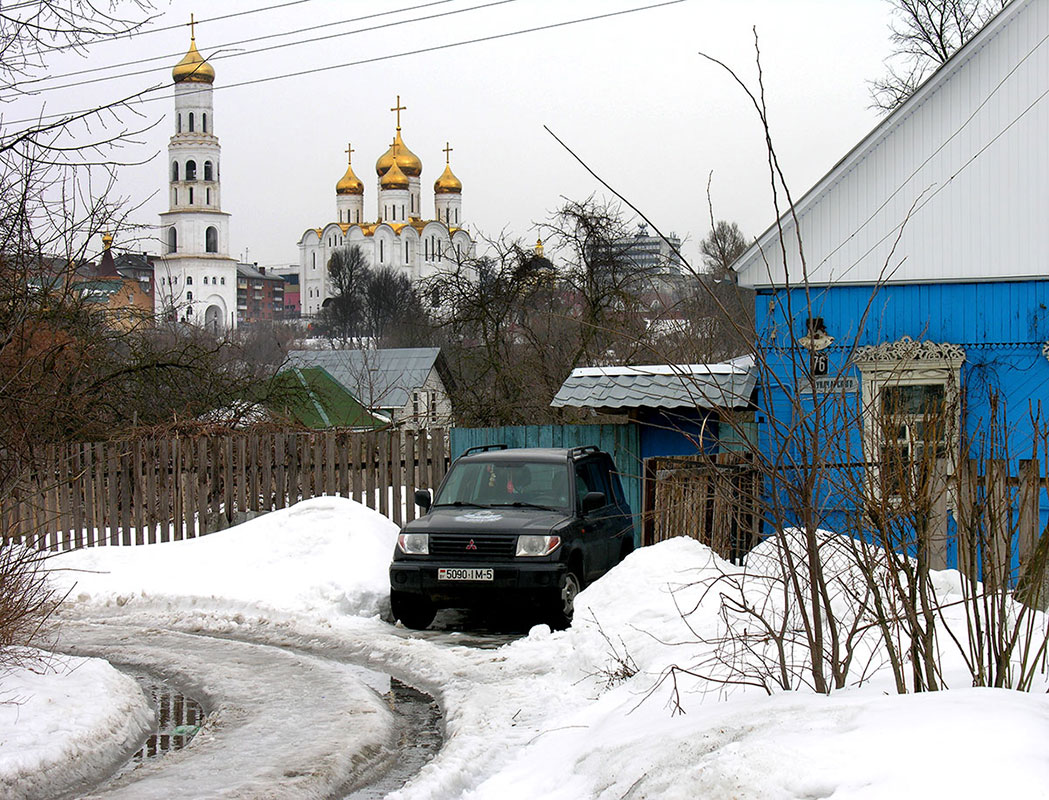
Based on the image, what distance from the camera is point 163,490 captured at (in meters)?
16.9

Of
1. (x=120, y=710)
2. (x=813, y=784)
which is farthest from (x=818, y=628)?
(x=120, y=710)

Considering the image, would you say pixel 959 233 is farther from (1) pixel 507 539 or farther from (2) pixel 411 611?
(2) pixel 411 611

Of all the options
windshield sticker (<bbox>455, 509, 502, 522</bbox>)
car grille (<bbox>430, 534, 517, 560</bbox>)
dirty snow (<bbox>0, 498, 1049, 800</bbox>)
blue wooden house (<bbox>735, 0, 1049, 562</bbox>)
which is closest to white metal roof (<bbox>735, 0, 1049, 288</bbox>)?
blue wooden house (<bbox>735, 0, 1049, 562</bbox>)

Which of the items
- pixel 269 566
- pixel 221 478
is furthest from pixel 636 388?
pixel 221 478

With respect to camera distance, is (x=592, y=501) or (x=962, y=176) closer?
(x=592, y=501)

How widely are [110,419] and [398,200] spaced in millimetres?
123188

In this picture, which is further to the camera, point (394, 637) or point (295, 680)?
point (394, 637)

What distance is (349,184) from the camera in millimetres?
150375

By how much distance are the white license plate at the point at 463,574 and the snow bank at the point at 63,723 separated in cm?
327

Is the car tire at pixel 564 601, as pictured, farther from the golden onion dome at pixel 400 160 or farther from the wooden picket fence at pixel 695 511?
the golden onion dome at pixel 400 160

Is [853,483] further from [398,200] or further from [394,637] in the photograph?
[398,200]

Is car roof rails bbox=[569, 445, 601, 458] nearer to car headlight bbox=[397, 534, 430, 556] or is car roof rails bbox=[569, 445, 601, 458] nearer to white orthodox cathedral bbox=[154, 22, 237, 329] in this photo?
car headlight bbox=[397, 534, 430, 556]

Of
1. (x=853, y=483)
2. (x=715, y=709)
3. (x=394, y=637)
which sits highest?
(x=853, y=483)

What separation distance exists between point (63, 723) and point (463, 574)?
14.8ft
